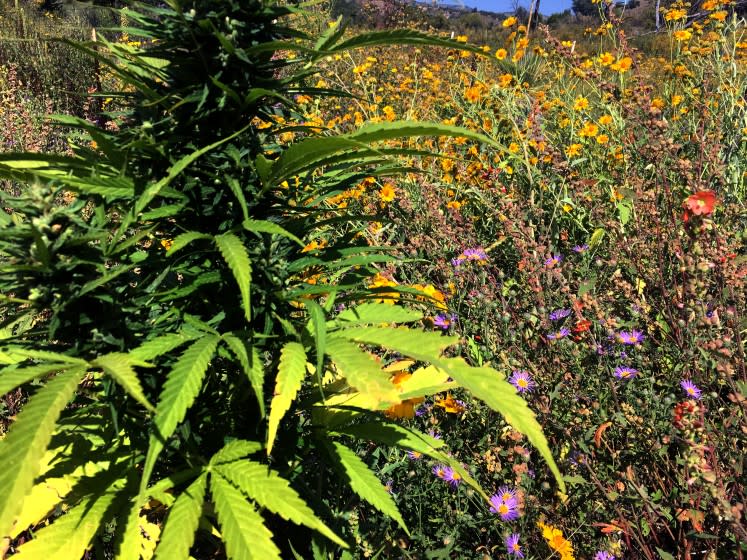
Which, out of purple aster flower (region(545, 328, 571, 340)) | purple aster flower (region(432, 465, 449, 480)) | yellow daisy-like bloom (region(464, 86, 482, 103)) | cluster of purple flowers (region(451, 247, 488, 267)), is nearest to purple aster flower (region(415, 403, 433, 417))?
purple aster flower (region(432, 465, 449, 480))

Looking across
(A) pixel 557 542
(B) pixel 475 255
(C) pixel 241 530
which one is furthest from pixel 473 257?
(C) pixel 241 530

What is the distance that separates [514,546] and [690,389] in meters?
0.82

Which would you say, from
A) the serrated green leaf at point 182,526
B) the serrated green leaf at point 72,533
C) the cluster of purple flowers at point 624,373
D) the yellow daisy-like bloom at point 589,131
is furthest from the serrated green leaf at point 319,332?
the yellow daisy-like bloom at point 589,131

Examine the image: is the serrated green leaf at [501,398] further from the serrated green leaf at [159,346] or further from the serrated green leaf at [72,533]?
the serrated green leaf at [72,533]

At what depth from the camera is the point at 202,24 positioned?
3.29 ft

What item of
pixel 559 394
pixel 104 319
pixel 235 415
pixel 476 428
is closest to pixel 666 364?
pixel 559 394

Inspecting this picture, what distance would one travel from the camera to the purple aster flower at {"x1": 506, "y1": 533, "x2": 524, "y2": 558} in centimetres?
157

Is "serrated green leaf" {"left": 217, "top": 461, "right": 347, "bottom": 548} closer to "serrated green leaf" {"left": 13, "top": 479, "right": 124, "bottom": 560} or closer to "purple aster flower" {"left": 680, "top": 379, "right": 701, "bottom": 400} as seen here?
"serrated green leaf" {"left": 13, "top": 479, "right": 124, "bottom": 560}

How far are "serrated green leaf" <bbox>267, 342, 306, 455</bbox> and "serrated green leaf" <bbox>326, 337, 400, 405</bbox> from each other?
0.06m

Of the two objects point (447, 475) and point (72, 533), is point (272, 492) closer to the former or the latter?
point (72, 533)

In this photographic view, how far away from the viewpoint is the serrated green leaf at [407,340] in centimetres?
98

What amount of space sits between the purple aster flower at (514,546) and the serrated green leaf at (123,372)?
121 centimetres

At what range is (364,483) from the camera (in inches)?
44.3

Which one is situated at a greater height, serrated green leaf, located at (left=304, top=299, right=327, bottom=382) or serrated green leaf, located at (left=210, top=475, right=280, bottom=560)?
serrated green leaf, located at (left=304, top=299, right=327, bottom=382)
